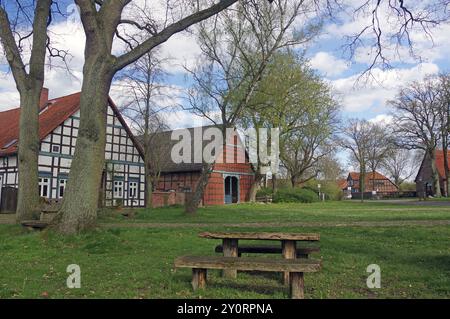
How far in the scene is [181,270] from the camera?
685 cm

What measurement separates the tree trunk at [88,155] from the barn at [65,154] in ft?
44.7

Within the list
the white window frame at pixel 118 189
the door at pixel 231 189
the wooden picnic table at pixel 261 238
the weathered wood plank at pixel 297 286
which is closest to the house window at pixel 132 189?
the white window frame at pixel 118 189

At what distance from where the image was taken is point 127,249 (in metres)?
8.98

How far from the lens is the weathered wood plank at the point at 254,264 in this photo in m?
4.88

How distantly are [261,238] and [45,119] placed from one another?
28464 mm

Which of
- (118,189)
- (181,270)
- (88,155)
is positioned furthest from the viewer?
(118,189)

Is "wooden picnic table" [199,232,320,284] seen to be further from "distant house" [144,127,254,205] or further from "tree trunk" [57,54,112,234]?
"distant house" [144,127,254,205]

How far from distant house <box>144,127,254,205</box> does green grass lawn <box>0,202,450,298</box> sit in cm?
2589

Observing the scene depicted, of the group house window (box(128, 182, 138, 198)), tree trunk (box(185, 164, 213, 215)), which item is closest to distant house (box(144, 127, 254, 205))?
house window (box(128, 182, 138, 198))

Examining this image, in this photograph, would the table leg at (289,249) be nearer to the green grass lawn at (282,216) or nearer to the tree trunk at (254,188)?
the green grass lawn at (282,216)

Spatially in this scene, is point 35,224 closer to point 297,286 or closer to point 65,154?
point 297,286

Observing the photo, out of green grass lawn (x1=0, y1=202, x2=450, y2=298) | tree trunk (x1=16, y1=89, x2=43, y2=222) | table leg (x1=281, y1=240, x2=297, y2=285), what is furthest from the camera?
tree trunk (x1=16, y1=89, x2=43, y2=222)

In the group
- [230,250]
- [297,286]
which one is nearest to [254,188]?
[230,250]

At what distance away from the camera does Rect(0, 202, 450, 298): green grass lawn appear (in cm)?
548
